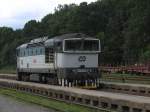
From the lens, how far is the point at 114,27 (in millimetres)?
100750

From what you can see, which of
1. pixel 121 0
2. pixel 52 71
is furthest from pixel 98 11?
pixel 52 71

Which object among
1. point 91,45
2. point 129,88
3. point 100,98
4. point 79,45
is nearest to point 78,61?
point 79,45

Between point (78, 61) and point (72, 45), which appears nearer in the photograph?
point (78, 61)

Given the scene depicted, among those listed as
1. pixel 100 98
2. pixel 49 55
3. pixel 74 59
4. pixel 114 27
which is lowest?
pixel 100 98

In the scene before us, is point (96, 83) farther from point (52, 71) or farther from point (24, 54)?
point (24, 54)

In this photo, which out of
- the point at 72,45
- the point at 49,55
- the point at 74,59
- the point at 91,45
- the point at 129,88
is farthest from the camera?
the point at 49,55

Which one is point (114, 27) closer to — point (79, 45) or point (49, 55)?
point (49, 55)

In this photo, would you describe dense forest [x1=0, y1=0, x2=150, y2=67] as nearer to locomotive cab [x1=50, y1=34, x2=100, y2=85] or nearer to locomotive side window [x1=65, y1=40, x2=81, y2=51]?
locomotive cab [x1=50, y1=34, x2=100, y2=85]

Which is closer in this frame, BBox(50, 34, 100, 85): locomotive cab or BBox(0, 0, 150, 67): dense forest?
BBox(50, 34, 100, 85): locomotive cab

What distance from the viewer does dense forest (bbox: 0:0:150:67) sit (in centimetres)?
8138

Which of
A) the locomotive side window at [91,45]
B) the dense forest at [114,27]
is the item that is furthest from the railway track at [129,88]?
the dense forest at [114,27]

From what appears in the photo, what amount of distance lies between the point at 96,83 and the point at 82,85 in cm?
91

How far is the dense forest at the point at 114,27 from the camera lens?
81375 millimetres

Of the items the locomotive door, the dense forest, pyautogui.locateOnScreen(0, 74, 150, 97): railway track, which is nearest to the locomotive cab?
pyautogui.locateOnScreen(0, 74, 150, 97): railway track
